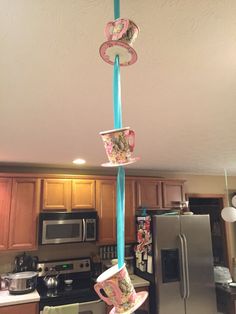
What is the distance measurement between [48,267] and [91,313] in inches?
32.3

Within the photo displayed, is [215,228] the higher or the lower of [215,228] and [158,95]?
the lower

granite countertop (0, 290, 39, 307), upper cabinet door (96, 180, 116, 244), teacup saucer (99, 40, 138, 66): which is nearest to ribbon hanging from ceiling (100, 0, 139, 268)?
teacup saucer (99, 40, 138, 66)

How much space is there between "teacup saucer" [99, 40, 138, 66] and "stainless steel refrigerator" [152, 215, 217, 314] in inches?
117

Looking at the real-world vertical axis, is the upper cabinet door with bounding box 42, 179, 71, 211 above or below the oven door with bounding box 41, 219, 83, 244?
above

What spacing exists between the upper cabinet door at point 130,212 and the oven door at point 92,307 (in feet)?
2.99

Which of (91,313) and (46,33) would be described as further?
(91,313)

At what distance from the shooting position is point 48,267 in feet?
11.5

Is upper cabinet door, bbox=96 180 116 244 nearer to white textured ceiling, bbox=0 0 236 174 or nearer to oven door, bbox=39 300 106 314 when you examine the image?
oven door, bbox=39 300 106 314

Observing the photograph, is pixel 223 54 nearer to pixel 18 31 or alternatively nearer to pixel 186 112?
pixel 186 112

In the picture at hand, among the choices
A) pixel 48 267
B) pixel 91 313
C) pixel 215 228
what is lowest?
pixel 91 313

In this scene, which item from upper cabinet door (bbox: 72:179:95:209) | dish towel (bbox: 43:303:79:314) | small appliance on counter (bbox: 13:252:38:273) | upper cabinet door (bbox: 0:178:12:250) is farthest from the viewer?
upper cabinet door (bbox: 72:179:95:209)

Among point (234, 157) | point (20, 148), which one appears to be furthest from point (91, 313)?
point (234, 157)

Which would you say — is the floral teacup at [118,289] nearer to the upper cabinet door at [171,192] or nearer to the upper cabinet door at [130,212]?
the upper cabinet door at [130,212]

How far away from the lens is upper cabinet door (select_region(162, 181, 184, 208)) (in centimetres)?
413
